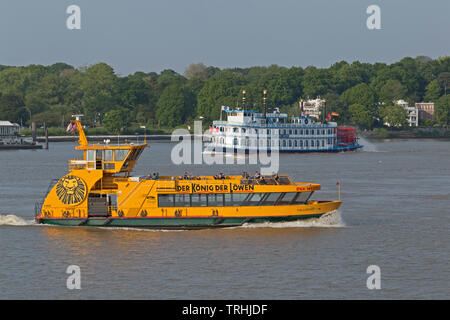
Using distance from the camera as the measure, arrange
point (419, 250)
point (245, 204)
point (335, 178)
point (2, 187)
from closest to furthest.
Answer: point (419, 250)
point (245, 204)
point (2, 187)
point (335, 178)

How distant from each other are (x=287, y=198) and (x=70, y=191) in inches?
481

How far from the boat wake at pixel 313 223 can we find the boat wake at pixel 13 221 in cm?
1331

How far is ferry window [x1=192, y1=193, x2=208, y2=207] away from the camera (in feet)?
148

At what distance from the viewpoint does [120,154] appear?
Answer: 46688 millimetres

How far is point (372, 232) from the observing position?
46.3 meters

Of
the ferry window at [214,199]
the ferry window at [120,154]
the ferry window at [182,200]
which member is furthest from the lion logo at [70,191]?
the ferry window at [214,199]

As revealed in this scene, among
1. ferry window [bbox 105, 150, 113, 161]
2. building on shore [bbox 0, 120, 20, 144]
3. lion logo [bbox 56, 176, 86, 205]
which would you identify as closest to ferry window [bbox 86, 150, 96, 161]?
ferry window [bbox 105, 150, 113, 161]

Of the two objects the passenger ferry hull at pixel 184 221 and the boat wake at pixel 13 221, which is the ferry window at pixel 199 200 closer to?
the passenger ferry hull at pixel 184 221

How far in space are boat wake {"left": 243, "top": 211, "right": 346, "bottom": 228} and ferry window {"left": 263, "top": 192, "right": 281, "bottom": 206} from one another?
3.70 feet

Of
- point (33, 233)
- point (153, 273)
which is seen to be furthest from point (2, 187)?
point (153, 273)

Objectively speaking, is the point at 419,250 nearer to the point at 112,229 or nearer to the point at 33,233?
the point at 112,229

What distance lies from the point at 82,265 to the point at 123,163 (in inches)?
384

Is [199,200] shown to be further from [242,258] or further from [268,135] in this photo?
[268,135]

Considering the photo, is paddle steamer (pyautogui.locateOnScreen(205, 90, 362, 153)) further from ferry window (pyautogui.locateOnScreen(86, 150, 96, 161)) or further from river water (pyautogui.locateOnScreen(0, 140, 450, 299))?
ferry window (pyautogui.locateOnScreen(86, 150, 96, 161))
